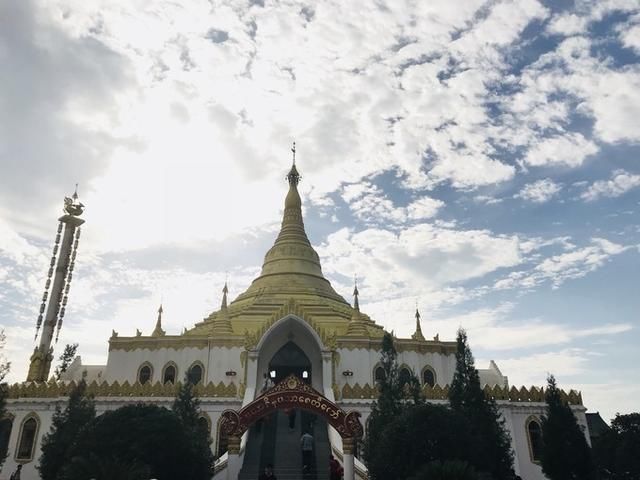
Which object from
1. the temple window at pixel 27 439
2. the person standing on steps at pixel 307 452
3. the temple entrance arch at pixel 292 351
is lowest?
the person standing on steps at pixel 307 452

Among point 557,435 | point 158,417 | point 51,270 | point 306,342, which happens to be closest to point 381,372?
point 306,342

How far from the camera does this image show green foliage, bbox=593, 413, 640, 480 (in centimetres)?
2467

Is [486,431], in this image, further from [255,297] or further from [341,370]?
[255,297]

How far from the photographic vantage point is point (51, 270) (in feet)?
150

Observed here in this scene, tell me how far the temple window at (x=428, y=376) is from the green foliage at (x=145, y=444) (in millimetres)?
27291

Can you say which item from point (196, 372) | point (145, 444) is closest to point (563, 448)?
point (145, 444)

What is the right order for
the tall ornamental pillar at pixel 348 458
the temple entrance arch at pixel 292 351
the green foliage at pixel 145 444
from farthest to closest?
the temple entrance arch at pixel 292 351 < the tall ornamental pillar at pixel 348 458 < the green foliage at pixel 145 444

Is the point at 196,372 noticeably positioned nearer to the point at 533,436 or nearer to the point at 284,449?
the point at 284,449

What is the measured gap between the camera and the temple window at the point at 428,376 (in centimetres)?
4203

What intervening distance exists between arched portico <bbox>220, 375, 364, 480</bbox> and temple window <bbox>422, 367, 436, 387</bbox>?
848 inches

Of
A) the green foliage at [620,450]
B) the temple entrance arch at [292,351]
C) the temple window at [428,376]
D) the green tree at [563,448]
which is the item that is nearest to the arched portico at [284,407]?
the green tree at [563,448]

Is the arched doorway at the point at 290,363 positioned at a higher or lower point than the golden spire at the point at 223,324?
lower

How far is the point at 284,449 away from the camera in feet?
84.6

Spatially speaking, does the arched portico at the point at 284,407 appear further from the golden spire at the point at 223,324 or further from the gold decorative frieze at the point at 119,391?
the golden spire at the point at 223,324
